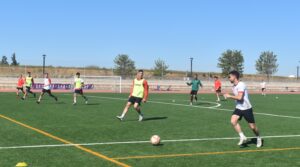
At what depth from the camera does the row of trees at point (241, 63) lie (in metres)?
114

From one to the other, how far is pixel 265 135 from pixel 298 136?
3.15ft

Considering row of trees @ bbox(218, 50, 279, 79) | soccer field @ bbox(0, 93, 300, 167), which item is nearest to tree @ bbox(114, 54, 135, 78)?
row of trees @ bbox(218, 50, 279, 79)

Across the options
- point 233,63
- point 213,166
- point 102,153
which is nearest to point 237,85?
point 213,166

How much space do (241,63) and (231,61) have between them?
295 cm

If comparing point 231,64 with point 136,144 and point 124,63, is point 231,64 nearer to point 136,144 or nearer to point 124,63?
point 124,63

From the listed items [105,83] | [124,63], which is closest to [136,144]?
[105,83]

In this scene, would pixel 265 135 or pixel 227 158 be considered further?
pixel 265 135

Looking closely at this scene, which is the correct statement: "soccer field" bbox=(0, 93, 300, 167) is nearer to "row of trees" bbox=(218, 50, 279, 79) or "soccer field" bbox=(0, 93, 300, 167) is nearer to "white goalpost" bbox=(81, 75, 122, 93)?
"white goalpost" bbox=(81, 75, 122, 93)

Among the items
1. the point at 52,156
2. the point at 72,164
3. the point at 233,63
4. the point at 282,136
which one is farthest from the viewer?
the point at 233,63

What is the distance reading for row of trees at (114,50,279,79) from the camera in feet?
343

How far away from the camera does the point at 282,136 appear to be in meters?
13.0

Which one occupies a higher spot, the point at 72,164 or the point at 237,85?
the point at 237,85

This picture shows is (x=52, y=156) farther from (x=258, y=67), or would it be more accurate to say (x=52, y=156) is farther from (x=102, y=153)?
(x=258, y=67)

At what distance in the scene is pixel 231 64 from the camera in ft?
374
